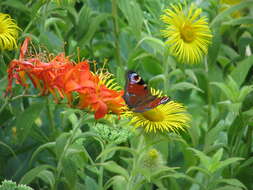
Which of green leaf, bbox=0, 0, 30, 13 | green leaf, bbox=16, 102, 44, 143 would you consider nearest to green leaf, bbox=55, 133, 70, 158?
green leaf, bbox=16, 102, 44, 143

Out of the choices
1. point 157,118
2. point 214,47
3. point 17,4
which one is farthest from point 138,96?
point 214,47

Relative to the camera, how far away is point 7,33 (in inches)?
63.0

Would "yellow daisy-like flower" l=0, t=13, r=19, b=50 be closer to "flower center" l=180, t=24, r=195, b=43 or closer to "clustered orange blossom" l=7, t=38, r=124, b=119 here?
"clustered orange blossom" l=7, t=38, r=124, b=119

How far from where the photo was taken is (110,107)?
1.25 meters

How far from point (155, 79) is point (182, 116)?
11.3 inches

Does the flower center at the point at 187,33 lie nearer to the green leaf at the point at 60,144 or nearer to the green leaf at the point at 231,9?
the green leaf at the point at 231,9

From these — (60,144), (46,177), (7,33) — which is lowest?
(46,177)

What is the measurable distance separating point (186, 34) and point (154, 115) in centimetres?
42

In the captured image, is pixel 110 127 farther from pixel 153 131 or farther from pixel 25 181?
pixel 25 181

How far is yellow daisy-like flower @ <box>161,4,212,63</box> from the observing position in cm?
175

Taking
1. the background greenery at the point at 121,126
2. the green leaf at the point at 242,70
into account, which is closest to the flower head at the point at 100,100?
the background greenery at the point at 121,126

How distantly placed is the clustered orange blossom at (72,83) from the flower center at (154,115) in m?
0.16

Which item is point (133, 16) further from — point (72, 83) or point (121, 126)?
point (72, 83)

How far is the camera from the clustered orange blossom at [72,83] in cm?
118
